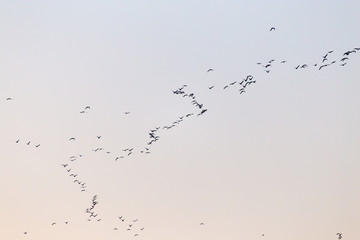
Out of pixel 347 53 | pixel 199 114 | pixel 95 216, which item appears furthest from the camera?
pixel 95 216

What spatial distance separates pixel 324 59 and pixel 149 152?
1655 cm

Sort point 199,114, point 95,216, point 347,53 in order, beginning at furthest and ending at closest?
point 95,216, point 199,114, point 347,53

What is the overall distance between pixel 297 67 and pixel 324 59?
220 centimetres

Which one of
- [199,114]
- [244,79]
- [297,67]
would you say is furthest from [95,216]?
[297,67]

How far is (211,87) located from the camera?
43.5m

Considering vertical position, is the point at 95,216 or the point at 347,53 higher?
the point at 347,53

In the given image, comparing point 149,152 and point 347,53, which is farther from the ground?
point 347,53

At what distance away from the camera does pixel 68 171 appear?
46531 mm

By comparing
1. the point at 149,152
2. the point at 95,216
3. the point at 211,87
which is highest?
the point at 211,87

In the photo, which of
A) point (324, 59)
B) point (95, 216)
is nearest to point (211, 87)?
point (324, 59)

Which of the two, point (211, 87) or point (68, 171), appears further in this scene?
point (68, 171)

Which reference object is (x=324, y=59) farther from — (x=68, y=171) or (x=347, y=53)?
(x=68, y=171)

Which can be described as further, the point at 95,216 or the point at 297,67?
the point at 95,216

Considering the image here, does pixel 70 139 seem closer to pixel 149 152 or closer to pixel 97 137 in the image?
pixel 97 137
